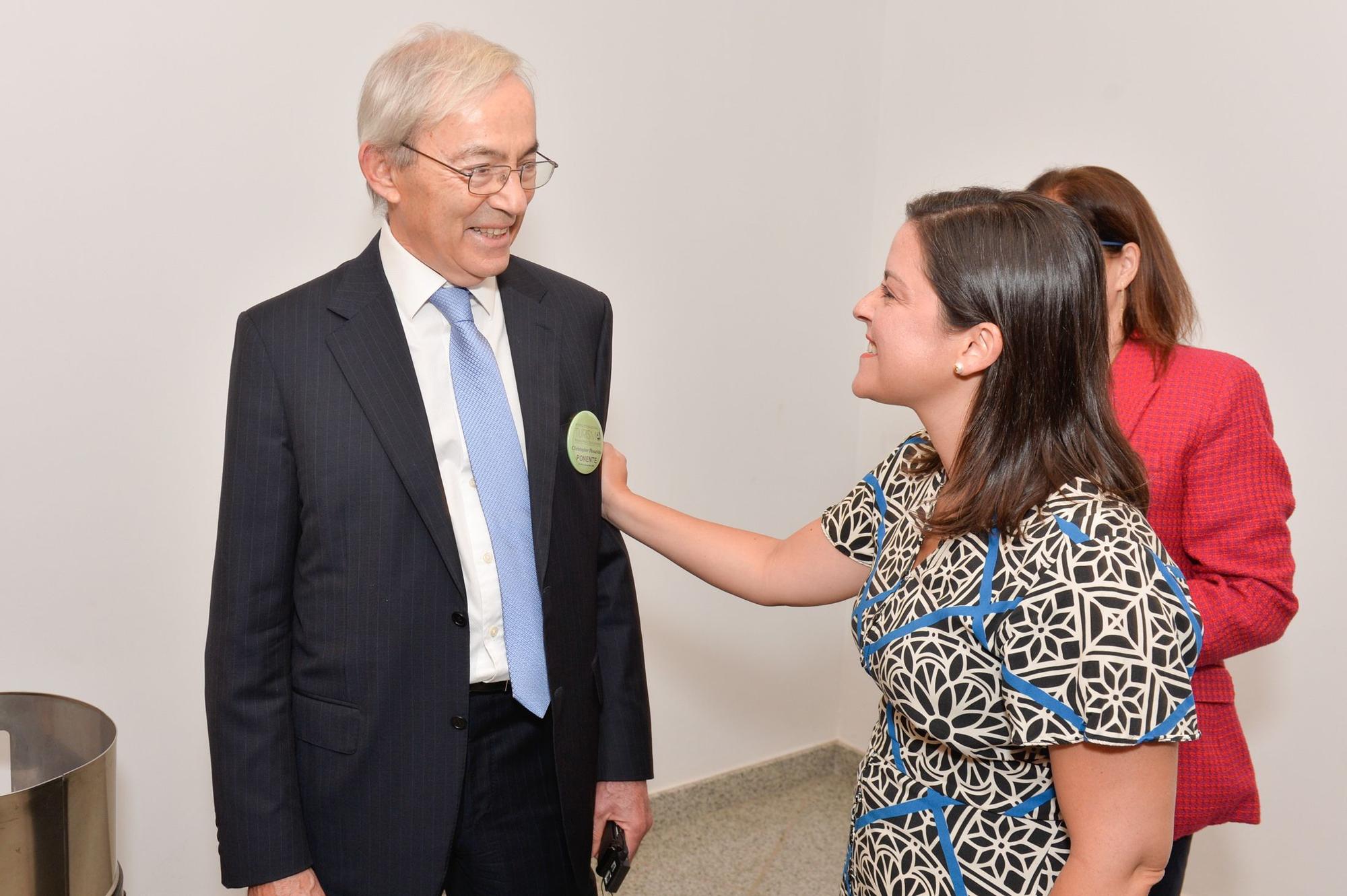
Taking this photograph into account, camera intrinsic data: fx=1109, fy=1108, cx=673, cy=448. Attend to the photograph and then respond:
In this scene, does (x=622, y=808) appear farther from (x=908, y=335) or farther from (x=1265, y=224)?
(x=1265, y=224)

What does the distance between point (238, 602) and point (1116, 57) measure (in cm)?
267

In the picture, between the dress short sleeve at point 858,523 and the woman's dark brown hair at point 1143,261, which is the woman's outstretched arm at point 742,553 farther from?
the woman's dark brown hair at point 1143,261

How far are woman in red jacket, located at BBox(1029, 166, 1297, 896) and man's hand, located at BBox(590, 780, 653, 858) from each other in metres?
0.94

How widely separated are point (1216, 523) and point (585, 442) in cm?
112

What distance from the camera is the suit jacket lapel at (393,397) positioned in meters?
1.66

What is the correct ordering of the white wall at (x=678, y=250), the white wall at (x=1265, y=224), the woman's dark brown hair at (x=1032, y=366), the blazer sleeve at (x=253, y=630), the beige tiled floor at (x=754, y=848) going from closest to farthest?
the woman's dark brown hair at (x=1032, y=366), the blazer sleeve at (x=253, y=630), the white wall at (x=678, y=250), the white wall at (x=1265, y=224), the beige tiled floor at (x=754, y=848)

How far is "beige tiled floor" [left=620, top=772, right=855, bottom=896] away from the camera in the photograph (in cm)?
324

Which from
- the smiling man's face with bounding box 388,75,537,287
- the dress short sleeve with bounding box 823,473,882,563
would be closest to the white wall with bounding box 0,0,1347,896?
the smiling man's face with bounding box 388,75,537,287

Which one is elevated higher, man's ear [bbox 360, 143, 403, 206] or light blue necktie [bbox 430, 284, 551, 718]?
man's ear [bbox 360, 143, 403, 206]

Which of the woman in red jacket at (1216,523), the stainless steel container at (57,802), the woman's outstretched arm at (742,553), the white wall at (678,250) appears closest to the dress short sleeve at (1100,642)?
the woman's outstretched arm at (742,553)

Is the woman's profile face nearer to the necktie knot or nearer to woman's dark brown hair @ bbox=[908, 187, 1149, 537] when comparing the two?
woman's dark brown hair @ bbox=[908, 187, 1149, 537]

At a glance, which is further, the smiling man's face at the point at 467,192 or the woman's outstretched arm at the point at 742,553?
the woman's outstretched arm at the point at 742,553

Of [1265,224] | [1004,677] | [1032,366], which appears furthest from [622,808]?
[1265,224]

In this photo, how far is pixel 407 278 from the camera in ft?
5.81
